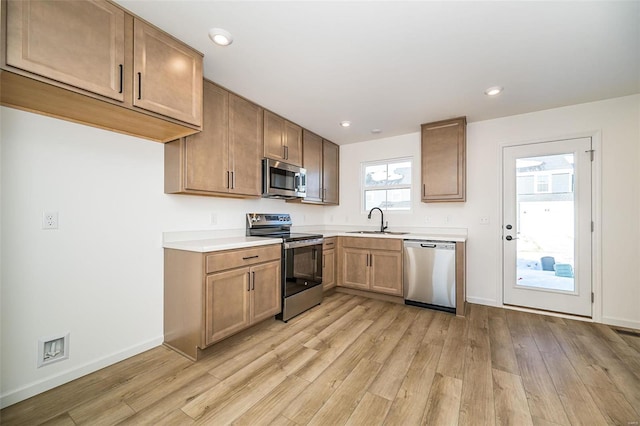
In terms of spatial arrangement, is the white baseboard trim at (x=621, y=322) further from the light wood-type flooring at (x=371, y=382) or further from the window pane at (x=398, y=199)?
the window pane at (x=398, y=199)

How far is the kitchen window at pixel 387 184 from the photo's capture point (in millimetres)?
4066

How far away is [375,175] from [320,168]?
3.20ft

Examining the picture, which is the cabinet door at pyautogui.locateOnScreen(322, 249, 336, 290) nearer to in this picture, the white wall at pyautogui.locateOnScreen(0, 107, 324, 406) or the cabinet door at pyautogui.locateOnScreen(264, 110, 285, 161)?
the cabinet door at pyautogui.locateOnScreen(264, 110, 285, 161)

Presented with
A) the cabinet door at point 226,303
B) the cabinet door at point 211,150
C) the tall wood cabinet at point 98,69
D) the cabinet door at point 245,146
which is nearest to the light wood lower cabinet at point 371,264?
the cabinet door at point 245,146

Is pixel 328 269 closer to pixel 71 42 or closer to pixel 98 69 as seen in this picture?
pixel 98 69

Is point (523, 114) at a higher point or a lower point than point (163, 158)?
higher

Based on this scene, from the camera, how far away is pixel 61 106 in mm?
1609

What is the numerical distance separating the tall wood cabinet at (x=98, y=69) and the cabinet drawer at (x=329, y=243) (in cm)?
222

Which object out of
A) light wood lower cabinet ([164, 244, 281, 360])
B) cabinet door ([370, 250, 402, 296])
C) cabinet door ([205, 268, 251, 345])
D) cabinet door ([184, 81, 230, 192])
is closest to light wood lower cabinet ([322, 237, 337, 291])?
cabinet door ([370, 250, 402, 296])

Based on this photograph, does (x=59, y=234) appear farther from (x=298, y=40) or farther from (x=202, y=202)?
(x=298, y=40)

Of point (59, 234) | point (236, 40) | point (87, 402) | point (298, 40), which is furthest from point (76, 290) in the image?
point (298, 40)

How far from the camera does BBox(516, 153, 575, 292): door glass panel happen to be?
2.99m

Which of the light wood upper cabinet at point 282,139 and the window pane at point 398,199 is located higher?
the light wood upper cabinet at point 282,139

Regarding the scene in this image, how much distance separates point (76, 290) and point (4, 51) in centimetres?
149
